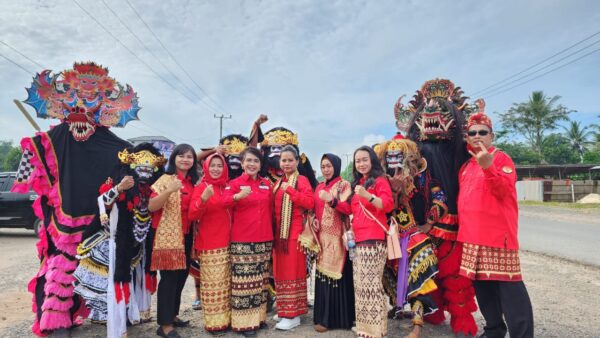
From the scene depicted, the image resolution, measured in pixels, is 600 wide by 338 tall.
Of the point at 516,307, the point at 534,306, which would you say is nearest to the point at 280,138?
the point at 516,307

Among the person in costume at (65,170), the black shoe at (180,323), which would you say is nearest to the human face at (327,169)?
the person in costume at (65,170)

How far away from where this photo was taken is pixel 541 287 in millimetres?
5984

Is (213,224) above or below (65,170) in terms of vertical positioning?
below

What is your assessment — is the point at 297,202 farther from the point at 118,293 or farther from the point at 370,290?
the point at 118,293

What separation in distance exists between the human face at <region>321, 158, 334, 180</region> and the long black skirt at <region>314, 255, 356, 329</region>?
37.6 inches

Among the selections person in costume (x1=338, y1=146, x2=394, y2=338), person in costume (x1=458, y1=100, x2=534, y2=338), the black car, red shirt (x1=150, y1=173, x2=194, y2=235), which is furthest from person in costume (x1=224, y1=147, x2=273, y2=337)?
the black car

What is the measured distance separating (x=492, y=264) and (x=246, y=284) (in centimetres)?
244

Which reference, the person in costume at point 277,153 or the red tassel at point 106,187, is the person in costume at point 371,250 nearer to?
the person in costume at point 277,153

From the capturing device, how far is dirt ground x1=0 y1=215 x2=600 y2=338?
13.7 feet

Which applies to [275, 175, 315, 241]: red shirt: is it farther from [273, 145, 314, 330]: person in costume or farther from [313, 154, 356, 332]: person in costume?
[313, 154, 356, 332]: person in costume

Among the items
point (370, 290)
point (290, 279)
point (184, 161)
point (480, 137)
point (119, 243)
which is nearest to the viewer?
point (480, 137)

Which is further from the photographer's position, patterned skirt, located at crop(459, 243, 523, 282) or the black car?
the black car

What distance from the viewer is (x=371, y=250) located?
374cm

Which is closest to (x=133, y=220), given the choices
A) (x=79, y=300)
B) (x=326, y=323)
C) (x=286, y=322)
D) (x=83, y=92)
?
(x=79, y=300)
